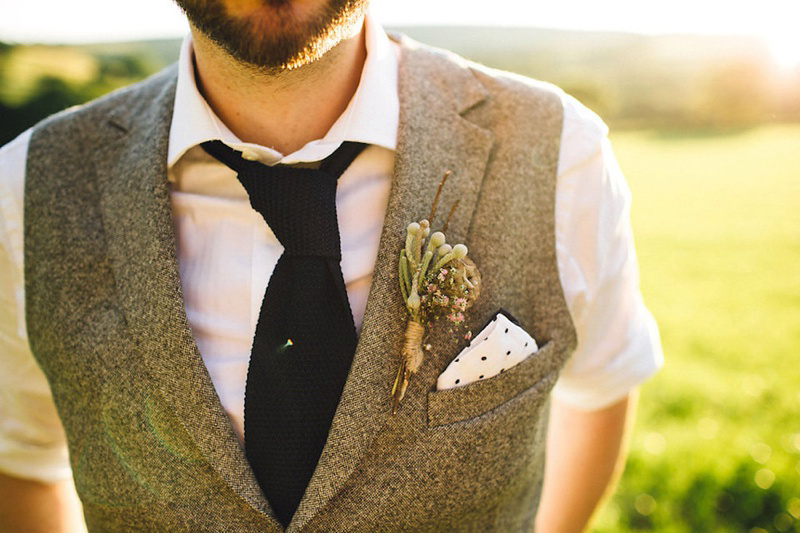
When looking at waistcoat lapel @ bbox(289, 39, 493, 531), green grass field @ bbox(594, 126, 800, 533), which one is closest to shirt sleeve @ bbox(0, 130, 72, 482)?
waistcoat lapel @ bbox(289, 39, 493, 531)

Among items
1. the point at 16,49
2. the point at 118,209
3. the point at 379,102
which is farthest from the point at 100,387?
the point at 16,49

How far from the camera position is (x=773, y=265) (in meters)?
7.27

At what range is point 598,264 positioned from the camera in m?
1.38

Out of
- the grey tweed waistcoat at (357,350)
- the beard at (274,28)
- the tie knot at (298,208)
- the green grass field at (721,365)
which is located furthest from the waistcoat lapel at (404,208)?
the green grass field at (721,365)

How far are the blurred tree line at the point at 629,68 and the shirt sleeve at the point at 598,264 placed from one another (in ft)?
20.4

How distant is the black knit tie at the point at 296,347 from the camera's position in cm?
122

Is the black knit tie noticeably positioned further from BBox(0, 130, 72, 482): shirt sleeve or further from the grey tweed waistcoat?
BBox(0, 130, 72, 482): shirt sleeve

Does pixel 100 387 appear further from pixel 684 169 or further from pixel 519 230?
pixel 684 169

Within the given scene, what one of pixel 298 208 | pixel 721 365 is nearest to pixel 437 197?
pixel 298 208

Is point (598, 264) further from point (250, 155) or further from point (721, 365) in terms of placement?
point (721, 365)

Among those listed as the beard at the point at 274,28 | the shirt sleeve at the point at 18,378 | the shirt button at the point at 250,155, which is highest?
the beard at the point at 274,28

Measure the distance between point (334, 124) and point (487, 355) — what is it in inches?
24.4

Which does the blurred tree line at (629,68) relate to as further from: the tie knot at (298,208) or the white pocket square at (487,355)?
the white pocket square at (487,355)

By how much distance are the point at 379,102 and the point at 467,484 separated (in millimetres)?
849
